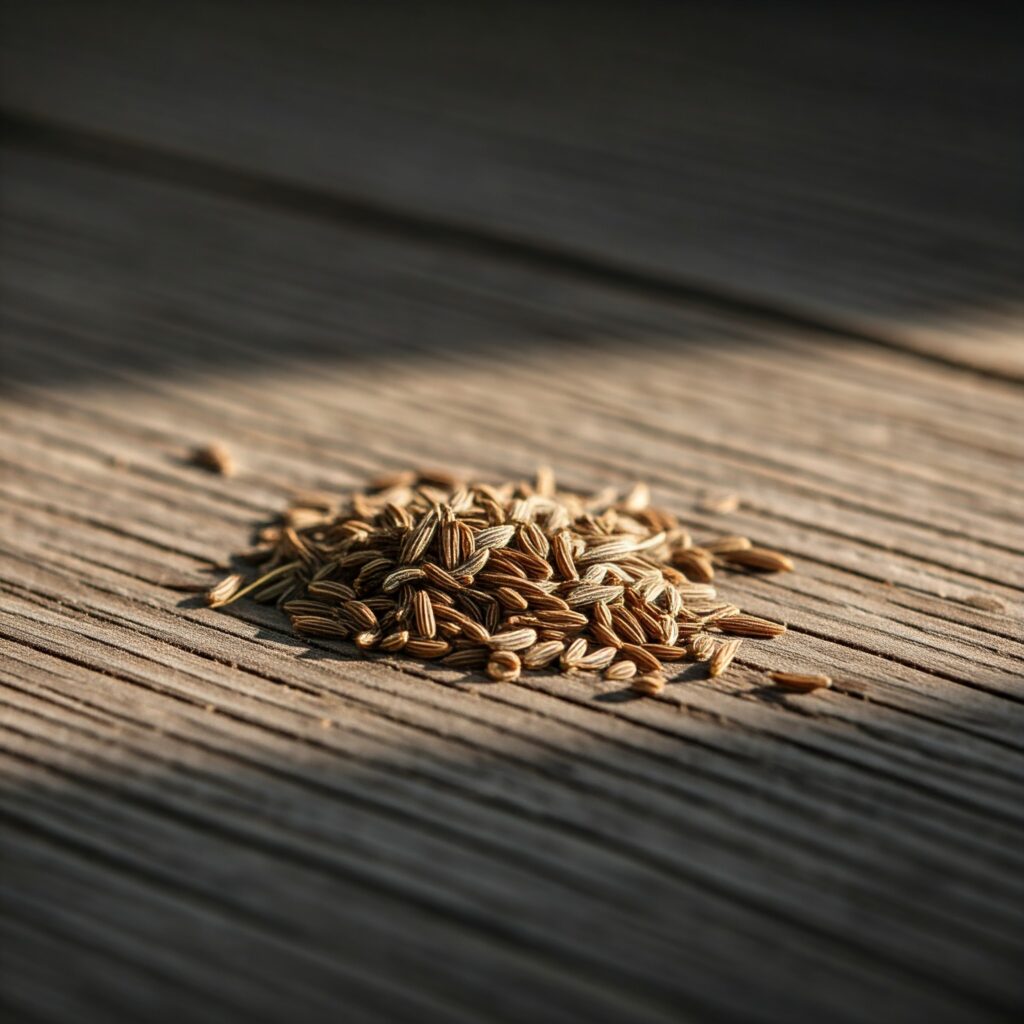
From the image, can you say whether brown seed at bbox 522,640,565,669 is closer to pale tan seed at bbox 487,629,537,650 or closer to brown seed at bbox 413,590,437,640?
pale tan seed at bbox 487,629,537,650

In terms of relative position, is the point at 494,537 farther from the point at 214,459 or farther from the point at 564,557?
the point at 214,459

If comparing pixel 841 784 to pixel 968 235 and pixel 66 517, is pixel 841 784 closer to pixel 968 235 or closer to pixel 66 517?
pixel 66 517

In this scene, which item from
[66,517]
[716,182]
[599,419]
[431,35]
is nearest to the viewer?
[66,517]

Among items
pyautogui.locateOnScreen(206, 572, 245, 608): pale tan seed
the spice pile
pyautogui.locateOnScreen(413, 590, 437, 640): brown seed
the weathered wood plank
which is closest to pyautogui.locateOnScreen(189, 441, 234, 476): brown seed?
the spice pile

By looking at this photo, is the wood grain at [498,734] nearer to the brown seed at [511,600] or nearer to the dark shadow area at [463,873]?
the dark shadow area at [463,873]

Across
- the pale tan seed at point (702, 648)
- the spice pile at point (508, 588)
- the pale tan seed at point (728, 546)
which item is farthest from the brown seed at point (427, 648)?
the pale tan seed at point (728, 546)

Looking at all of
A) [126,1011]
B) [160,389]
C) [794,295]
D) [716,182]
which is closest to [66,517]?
[160,389]

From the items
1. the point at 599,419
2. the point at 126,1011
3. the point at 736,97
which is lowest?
the point at 126,1011
